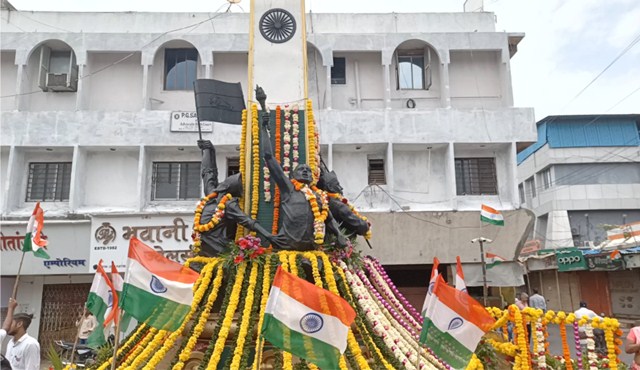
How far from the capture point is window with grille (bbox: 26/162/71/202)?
15.2 metres

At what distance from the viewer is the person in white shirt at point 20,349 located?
516cm

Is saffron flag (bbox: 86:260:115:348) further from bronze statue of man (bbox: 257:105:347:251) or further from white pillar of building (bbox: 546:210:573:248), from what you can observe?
white pillar of building (bbox: 546:210:573:248)

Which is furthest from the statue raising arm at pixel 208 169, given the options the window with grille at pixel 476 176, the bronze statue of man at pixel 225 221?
the window with grille at pixel 476 176

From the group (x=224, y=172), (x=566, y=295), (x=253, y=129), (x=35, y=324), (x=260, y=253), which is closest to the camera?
(x=260, y=253)

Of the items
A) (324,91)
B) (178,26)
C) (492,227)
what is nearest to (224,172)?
(324,91)

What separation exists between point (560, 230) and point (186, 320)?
23.0 meters

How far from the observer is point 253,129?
755 cm

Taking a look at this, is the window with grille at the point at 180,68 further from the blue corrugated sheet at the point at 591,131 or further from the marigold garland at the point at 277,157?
the blue corrugated sheet at the point at 591,131

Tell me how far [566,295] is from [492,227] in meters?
11.1

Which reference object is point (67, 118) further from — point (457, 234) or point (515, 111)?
point (515, 111)

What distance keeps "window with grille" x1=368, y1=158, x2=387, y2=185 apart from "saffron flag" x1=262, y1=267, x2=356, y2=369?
450 inches

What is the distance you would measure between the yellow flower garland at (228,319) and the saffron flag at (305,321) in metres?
1.40

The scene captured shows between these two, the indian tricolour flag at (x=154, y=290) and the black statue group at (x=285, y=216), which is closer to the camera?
the indian tricolour flag at (x=154, y=290)

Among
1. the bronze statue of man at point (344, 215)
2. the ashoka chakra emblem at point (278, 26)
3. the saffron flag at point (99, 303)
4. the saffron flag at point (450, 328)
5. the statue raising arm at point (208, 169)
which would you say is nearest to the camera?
the saffron flag at point (450, 328)
